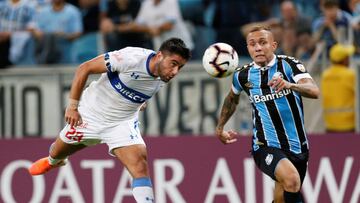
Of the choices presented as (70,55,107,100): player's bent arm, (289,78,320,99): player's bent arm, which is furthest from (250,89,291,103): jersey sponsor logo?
(70,55,107,100): player's bent arm

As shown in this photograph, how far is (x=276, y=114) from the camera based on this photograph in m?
9.80

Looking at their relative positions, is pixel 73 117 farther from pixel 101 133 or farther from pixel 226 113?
pixel 226 113

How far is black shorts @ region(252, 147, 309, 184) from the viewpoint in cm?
980

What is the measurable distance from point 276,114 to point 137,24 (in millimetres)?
5377

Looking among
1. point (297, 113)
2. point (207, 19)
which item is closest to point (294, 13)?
point (207, 19)

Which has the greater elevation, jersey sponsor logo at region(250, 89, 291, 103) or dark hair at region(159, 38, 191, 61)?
dark hair at region(159, 38, 191, 61)

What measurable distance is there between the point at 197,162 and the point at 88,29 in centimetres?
374

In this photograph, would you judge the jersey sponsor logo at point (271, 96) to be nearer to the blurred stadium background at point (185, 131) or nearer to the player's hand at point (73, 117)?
the player's hand at point (73, 117)

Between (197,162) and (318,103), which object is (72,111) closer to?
(197,162)

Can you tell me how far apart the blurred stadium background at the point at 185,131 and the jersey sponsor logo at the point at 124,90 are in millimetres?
2424

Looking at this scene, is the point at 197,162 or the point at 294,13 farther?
the point at 294,13

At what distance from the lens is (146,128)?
13.8 m

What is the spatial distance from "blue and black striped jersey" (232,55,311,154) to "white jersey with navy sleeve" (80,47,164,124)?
87 cm

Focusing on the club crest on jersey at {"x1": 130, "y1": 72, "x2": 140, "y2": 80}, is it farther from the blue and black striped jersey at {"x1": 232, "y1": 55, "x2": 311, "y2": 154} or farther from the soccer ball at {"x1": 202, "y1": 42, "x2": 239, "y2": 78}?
the blue and black striped jersey at {"x1": 232, "y1": 55, "x2": 311, "y2": 154}
